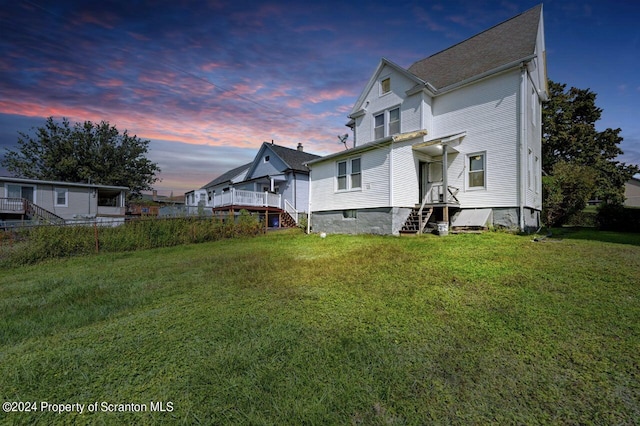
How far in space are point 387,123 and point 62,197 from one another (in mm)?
27180

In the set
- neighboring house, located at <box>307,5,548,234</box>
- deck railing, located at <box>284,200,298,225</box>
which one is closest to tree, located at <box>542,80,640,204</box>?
neighboring house, located at <box>307,5,548,234</box>

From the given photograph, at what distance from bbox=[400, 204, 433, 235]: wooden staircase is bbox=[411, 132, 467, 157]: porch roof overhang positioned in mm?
2589

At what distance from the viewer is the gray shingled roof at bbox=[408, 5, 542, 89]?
36.1 ft

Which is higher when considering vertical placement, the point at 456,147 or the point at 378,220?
the point at 456,147

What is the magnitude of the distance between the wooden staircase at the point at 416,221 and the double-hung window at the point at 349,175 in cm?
282

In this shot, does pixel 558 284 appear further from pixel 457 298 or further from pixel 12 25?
pixel 12 25

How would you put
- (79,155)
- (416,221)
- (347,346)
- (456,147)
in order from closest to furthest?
(347,346) < (416,221) < (456,147) < (79,155)

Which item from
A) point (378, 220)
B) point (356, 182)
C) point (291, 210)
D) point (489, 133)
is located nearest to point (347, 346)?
point (378, 220)

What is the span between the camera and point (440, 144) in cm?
1088

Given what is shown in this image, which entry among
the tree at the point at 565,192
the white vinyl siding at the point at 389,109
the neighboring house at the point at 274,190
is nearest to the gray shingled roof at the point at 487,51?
the white vinyl siding at the point at 389,109

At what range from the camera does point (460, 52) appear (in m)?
13.8

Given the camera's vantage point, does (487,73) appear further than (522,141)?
Yes

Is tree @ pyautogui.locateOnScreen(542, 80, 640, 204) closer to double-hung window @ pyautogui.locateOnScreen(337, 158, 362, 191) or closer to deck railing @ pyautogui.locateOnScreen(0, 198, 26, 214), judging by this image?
double-hung window @ pyautogui.locateOnScreen(337, 158, 362, 191)

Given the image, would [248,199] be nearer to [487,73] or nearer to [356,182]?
[356,182]
